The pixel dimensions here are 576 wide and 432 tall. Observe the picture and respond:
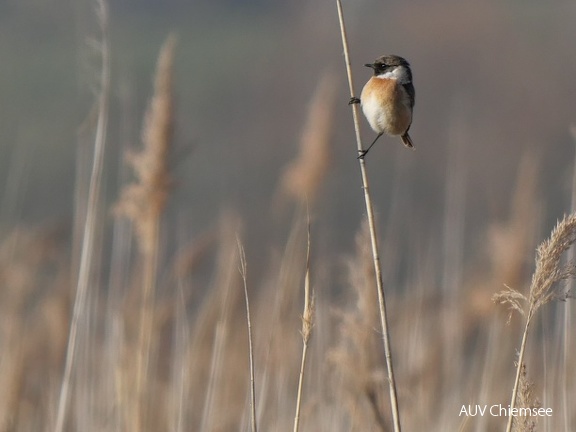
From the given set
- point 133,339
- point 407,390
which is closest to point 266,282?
point 133,339

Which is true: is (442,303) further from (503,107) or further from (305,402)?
(503,107)

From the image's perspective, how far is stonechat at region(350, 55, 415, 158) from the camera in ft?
8.75

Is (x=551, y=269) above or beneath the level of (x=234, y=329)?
above

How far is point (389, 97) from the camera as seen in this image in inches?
105

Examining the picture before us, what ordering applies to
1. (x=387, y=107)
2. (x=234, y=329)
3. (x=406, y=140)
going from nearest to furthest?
(x=387, y=107), (x=406, y=140), (x=234, y=329)

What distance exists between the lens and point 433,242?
3.96m

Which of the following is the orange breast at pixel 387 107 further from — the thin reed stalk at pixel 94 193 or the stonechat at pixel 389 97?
the thin reed stalk at pixel 94 193

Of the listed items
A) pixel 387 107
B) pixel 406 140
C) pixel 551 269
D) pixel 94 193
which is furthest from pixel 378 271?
pixel 406 140

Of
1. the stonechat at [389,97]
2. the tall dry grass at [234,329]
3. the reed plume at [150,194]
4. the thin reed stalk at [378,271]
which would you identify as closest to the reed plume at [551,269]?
the thin reed stalk at [378,271]

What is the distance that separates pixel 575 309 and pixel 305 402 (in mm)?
1058

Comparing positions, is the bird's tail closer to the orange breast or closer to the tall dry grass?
the orange breast

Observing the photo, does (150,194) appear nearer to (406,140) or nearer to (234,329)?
(406,140)

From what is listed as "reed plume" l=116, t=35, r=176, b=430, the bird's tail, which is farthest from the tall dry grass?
the bird's tail

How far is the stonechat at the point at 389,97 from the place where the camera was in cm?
267
